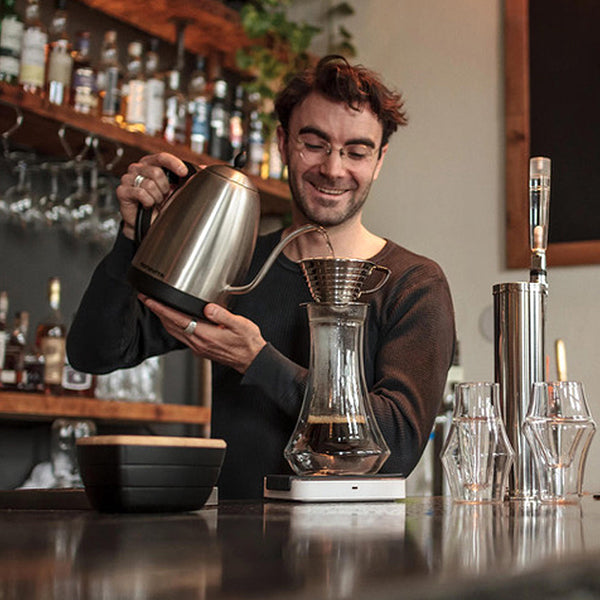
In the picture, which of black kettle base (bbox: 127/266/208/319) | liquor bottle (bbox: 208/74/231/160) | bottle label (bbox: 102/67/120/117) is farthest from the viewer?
liquor bottle (bbox: 208/74/231/160)

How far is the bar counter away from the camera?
387 millimetres

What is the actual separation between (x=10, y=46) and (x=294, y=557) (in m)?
2.25

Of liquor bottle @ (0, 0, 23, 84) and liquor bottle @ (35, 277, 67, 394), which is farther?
liquor bottle @ (35, 277, 67, 394)

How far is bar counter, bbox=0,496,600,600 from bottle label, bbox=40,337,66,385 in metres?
1.82

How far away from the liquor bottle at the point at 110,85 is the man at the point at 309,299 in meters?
0.95

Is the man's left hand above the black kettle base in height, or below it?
below

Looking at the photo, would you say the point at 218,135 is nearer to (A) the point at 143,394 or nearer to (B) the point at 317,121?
(A) the point at 143,394


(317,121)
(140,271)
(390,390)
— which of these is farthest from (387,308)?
(140,271)

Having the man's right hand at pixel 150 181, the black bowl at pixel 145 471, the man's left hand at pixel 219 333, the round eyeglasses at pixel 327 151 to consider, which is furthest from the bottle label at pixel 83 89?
the black bowl at pixel 145 471

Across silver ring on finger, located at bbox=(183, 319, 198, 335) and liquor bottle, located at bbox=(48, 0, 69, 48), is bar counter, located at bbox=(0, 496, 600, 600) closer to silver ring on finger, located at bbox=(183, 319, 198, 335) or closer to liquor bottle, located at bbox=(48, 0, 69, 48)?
silver ring on finger, located at bbox=(183, 319, 198, 335)

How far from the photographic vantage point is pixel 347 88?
177 cm

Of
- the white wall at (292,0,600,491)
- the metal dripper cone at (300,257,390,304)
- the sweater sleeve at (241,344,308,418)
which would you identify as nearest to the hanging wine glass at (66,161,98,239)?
the white wall at (292,0,600,491)


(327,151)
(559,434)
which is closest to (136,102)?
(327,151)

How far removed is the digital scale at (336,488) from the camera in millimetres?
1097
